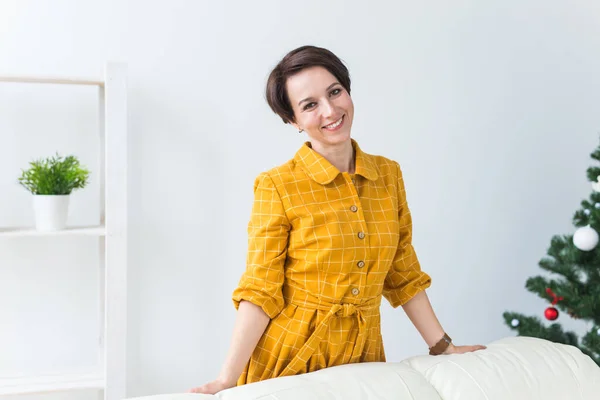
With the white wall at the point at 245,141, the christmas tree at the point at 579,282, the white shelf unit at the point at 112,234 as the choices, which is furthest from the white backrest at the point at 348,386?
the white wall at the point at 245,141

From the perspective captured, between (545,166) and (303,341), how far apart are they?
5.55ft

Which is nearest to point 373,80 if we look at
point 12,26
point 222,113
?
point 222,113

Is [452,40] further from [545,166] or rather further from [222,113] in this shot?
[222,113]

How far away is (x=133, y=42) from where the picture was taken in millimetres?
2162

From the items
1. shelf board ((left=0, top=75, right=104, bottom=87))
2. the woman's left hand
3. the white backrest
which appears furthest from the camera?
shelf board ((left=0, top=75, right=104, bottom=87))

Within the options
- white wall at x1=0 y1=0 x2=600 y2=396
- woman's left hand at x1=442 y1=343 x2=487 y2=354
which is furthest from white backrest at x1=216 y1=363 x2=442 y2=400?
white wall at x1=0 y1=0 x2=600 y2=396

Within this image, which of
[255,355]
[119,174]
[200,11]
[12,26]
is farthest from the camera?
[200,11]

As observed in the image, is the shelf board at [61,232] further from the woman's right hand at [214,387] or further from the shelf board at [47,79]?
the woman's right hand at [214,387]

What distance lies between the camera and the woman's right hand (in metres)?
1.27

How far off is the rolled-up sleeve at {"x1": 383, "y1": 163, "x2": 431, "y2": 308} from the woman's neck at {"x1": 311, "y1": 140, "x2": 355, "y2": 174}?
6.5 inches

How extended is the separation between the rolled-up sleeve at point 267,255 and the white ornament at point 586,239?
1095 mm

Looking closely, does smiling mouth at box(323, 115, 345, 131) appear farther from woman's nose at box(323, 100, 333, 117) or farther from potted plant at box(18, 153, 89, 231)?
potted plant at box(18, 153, 89, 231)

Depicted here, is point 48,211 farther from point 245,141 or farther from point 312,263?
point 312,263

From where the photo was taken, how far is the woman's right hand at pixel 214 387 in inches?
49.8
